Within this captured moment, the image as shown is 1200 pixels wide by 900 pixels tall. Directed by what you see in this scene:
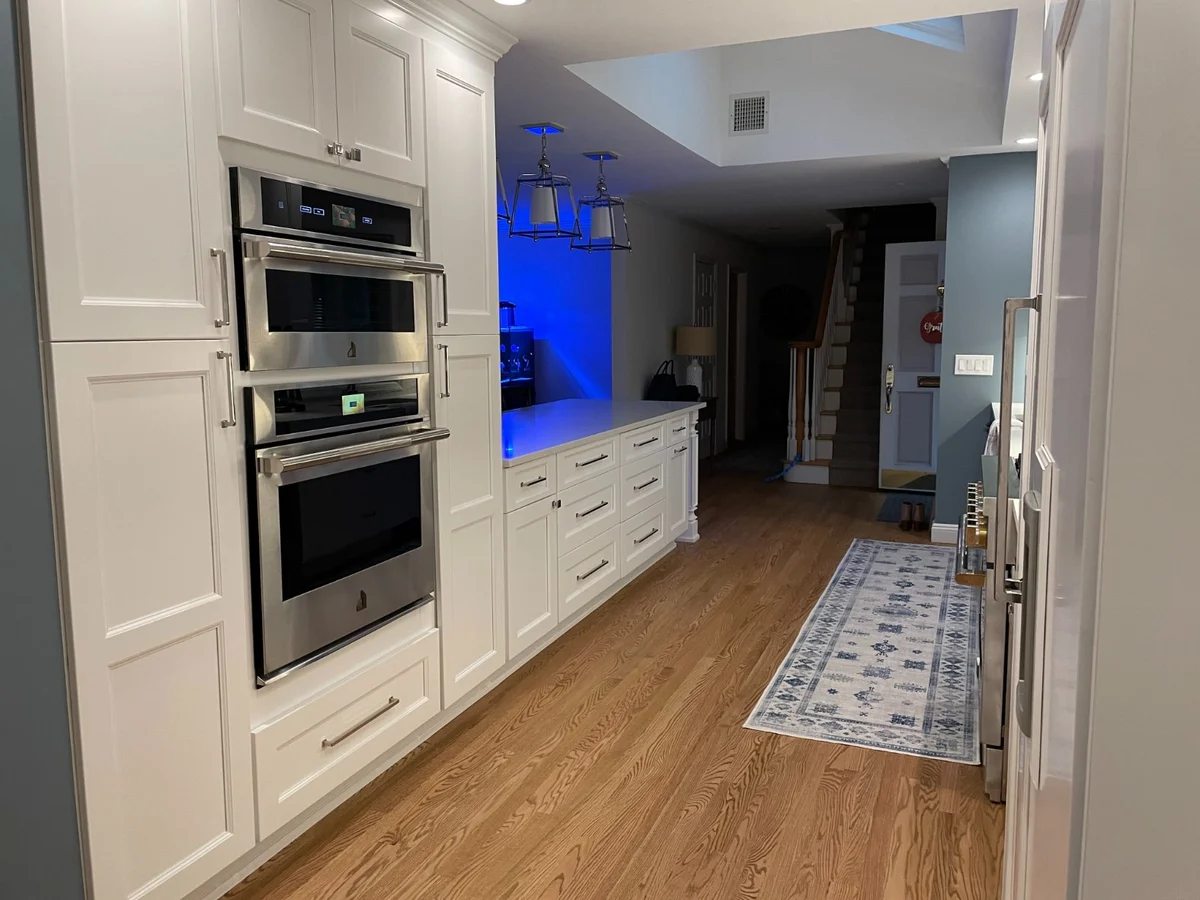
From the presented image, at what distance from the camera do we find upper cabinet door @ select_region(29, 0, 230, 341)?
162 cm

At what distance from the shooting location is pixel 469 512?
10.1ft

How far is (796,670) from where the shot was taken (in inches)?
140

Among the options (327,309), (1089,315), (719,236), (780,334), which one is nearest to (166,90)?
(327,309)

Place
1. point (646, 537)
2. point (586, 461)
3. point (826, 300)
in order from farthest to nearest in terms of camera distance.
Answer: point (826, 300) < point (646, 537) < point (586, 461)


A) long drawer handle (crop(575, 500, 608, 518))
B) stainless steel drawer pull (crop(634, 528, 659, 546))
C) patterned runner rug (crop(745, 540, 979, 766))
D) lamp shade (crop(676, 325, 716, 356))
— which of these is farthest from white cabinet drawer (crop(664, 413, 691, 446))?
lamp shade (crop(676, 325, 716, 356))

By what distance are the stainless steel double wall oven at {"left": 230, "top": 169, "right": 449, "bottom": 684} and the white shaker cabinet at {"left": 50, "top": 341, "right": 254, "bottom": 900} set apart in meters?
0.11

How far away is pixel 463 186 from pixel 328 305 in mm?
→ 840

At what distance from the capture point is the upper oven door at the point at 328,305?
2.11m

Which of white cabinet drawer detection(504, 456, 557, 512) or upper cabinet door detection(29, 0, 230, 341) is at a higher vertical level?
upper cabinet door detection(29, 0, 230, 341)

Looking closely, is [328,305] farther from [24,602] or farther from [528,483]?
[528,483]

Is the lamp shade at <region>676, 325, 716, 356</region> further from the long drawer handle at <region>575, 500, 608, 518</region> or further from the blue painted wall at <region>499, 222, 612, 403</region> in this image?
the long drawer handle at <region>575, 500, 608, 518</region>

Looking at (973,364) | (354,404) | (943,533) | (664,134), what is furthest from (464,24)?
(943,533)

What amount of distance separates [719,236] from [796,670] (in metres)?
6.75

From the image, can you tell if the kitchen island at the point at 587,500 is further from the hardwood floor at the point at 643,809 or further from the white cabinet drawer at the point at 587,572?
the hardwood floor at the point at 643,809
